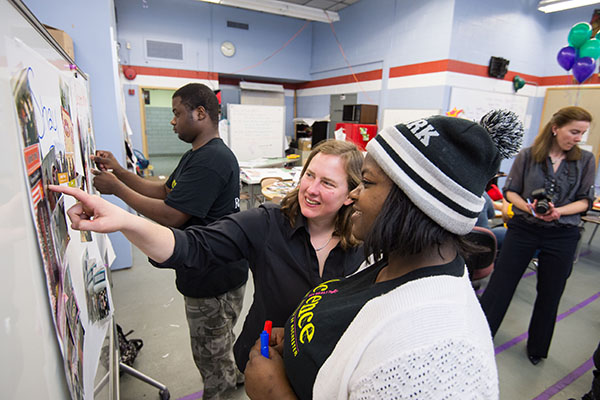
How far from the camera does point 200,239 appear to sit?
3.30 feet

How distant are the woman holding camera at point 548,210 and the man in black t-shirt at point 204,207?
73.5 inches

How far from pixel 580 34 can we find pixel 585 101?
224 cm

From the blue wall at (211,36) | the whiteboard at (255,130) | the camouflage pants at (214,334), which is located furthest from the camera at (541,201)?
the blue wall at (211,36)

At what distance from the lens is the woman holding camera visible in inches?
77.0

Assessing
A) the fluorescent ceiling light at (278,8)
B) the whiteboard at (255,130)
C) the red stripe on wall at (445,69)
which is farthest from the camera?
the whiteboard at (255,130)

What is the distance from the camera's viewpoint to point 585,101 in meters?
5.72

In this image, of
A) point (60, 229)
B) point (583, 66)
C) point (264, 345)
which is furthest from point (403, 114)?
point (60, 229)

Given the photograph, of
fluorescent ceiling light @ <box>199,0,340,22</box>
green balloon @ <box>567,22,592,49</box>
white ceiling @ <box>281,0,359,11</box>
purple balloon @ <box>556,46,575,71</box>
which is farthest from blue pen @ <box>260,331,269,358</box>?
white ceiling @ <box>281,0,359,11</box>

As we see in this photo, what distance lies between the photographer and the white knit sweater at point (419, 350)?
47 cm

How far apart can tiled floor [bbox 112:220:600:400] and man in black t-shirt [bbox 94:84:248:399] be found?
0.56 meters

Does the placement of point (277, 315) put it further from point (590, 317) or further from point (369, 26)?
point (369, 26)

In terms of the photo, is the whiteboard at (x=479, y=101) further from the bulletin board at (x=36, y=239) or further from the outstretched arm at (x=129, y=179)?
the bulletin board at (x=36, y=239)

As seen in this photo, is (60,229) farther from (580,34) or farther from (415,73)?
(415,73)

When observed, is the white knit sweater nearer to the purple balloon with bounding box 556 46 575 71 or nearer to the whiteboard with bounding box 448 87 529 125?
the whiteboard with bounding box 448 87 529 125
